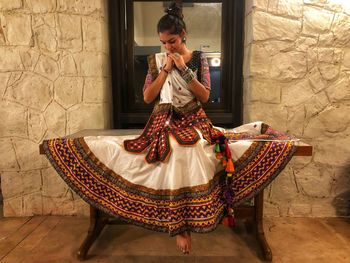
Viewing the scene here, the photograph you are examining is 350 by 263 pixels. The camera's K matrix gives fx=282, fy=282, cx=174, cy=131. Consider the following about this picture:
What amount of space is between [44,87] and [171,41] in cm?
106

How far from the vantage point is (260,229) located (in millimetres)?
1656

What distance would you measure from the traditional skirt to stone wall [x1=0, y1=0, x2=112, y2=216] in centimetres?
61

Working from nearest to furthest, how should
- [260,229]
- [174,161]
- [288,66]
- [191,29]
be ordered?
[174,161] → [260,229] → [288,66] → [191,29]

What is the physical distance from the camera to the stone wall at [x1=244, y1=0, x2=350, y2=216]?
6.16 feet

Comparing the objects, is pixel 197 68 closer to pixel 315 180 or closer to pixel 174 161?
pixel 174 161

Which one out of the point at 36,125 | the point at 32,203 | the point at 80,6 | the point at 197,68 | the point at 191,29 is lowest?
the point at 32,203

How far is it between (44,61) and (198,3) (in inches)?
47.9

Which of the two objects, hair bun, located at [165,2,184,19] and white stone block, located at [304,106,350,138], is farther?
white stone block, located at [304,106,350,138]

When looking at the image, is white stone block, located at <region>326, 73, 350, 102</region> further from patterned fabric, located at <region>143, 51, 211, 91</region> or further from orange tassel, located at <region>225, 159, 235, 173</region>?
orange tassel, located at <region>225, 159, 235, 173</region>

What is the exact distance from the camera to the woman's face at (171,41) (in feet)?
4.60

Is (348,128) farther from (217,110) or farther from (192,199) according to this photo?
Answer: (192,199)

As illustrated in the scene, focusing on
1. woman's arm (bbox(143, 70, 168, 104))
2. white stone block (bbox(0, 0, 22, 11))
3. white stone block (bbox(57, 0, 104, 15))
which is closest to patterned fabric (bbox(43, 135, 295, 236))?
woman's arm (bbox(143, 70, 168, 104))

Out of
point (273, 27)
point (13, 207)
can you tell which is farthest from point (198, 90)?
point (13, 207)

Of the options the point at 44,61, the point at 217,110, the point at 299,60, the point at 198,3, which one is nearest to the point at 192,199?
the point at 217,110
